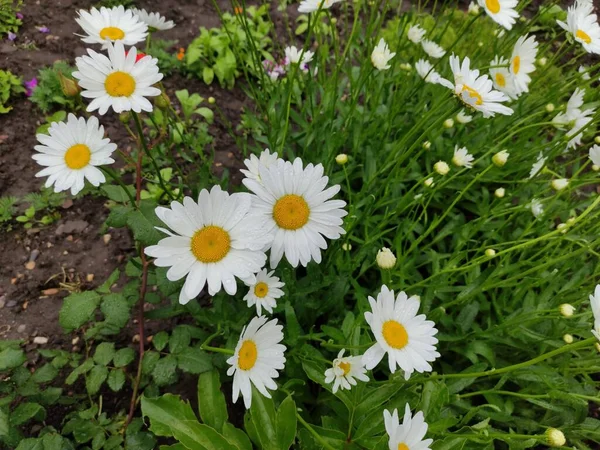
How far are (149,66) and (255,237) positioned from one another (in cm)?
58

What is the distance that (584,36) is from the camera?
6.01 ft

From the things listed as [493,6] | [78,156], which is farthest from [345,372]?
[493,6]

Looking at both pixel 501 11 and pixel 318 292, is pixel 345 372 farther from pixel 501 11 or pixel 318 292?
pixel 501 11

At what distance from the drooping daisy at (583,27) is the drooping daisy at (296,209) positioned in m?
1.16

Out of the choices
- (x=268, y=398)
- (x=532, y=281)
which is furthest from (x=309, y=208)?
(x=532, y=281)

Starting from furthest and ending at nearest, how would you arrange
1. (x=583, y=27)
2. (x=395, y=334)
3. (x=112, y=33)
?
(x=583, y=27)
(x=112, y=33)
(x=395, y=334)

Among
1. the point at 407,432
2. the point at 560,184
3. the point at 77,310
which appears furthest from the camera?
the point at 560,184

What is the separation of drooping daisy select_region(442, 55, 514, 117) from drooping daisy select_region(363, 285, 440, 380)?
652 millimetres

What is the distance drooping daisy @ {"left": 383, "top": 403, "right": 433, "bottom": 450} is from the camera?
1.05 m

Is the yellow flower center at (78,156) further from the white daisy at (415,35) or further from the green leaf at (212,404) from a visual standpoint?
the white daisy at (415,35)

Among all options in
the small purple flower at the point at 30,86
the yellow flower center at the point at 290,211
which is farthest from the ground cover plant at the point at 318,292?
the small purple flower at the point at 30,86

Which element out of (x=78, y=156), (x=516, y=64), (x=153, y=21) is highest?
(x=516, y=64)

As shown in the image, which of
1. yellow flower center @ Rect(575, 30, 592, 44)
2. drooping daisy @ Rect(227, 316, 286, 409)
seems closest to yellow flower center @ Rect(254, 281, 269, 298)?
drooping daisy @ Rect(227, 316, 286, 409)

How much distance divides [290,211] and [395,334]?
0.44m
